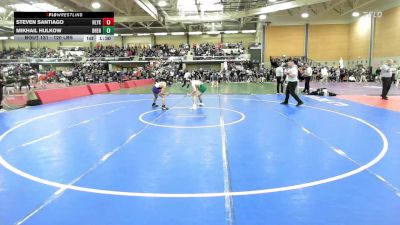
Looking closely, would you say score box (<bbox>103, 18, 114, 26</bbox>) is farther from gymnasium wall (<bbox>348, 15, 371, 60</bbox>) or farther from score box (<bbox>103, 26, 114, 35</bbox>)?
gymnasium wall (<bbox>348, 15, 371, 60</bbox>)

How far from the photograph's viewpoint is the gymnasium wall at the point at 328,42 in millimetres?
42344

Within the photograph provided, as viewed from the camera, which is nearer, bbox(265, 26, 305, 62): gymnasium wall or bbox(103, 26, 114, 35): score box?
bbox(103, 26, 114, 35): score box

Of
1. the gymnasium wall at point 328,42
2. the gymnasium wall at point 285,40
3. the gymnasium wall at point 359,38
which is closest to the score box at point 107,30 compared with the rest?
the gymnasium wall at point 285,40

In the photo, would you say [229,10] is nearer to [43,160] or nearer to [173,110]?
[173,110]

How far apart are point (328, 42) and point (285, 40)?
19.0 ft

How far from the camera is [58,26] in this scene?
1284 centimetres

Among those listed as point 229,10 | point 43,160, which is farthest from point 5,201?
point 229,10

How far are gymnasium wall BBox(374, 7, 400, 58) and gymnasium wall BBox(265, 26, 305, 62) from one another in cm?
970

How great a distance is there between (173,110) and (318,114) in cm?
517
